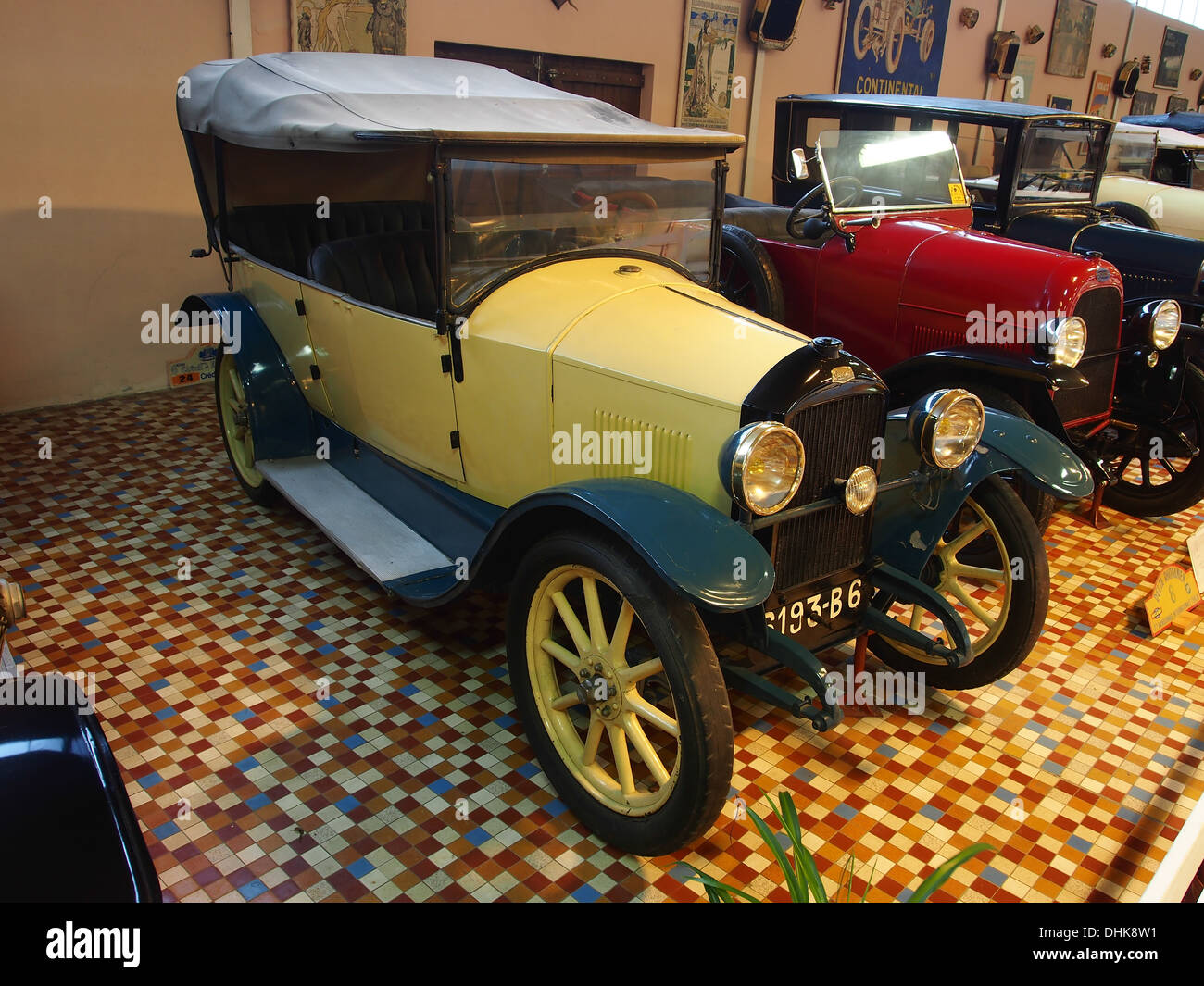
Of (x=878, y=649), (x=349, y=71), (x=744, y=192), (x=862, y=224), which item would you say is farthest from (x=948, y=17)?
(x=878, y=649)

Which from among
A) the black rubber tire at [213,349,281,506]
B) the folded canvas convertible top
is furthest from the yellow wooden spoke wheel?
the folded canvas convertible top

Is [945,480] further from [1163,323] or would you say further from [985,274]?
[1163,323]

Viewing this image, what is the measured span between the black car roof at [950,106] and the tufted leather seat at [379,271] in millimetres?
2768

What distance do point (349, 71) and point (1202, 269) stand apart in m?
4.31

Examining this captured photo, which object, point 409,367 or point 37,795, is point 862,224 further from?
point 37,795

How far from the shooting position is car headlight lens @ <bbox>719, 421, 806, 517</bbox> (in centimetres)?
218

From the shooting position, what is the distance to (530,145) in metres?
2.85

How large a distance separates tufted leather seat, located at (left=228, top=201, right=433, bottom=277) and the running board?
1051 millimetres

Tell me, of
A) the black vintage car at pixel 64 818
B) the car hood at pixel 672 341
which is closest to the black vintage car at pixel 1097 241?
the car hood at pixel 672 341

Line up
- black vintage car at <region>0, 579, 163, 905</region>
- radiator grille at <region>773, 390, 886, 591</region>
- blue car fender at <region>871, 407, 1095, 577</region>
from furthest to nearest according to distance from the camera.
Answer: blue car fender at <region>871, 407, 1095, 577</region> < radiator grille at <region>773, 390, 886, 591</region> < black vintage car at <region>0, 579, 163, 905</region>

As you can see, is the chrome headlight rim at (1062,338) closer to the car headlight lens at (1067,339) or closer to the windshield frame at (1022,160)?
the car headlight lens at (1067,339)

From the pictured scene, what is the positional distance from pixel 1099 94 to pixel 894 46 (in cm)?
545

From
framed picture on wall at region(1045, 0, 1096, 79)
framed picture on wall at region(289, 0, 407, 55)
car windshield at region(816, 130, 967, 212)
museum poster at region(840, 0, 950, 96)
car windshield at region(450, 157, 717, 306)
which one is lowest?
car windshield at region(450, 157, 717, 306)

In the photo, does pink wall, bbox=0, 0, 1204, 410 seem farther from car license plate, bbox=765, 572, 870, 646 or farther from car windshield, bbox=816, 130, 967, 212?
car license plate, bbox=765, 572, 870, 646
